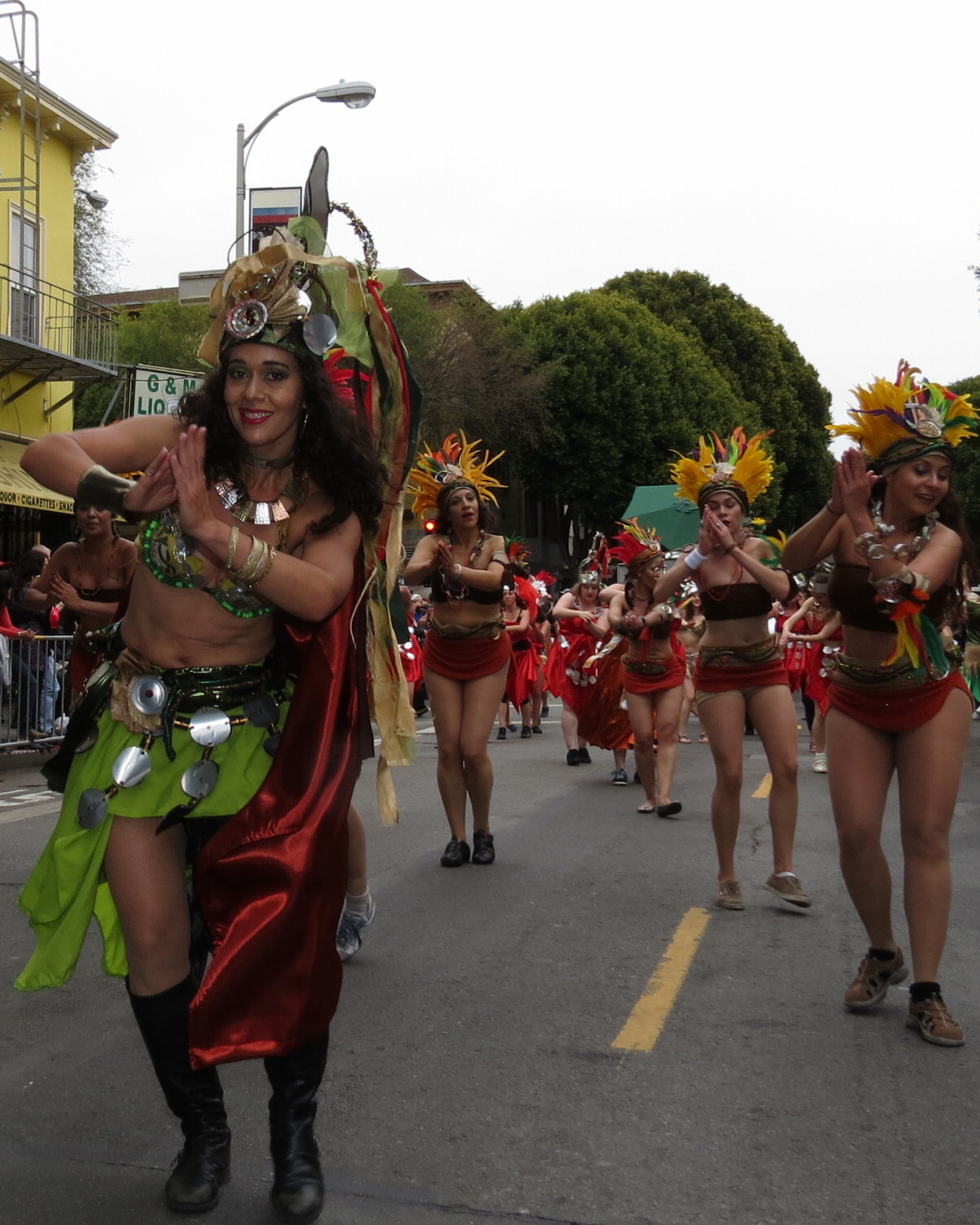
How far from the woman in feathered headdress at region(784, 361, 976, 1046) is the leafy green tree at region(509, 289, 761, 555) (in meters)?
39.6

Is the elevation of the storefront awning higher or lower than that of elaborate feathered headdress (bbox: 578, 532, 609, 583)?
higher

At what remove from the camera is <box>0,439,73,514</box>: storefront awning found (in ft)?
67.0

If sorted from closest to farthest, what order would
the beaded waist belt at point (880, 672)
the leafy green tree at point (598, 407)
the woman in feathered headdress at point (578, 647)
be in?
the beaded waist belt at point (880, 672), the woman in feathered headdress at point (578, 647), the leafy green tree at point (598, 407)

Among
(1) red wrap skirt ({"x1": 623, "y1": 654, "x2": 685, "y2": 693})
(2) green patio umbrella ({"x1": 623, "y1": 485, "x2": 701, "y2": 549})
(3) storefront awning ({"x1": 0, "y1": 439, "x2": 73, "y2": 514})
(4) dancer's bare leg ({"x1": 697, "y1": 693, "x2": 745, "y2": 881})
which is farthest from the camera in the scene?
(3) storefront awning ({"x1": 0, "y1": 439, "x2": 73, "y2": 514})

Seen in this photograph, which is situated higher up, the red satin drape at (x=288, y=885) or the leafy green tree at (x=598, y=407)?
the leafy green tree at (x=598, y=407)

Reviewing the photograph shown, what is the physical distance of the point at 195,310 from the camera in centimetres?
4122

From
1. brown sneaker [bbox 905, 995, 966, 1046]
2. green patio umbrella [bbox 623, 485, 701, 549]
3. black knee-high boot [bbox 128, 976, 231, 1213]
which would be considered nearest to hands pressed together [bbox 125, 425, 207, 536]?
black knee-high boot [bbox 128, 976, 231, 1213]

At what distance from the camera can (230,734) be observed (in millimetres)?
3352

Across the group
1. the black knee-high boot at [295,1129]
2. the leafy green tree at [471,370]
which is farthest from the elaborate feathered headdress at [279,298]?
the leafy green tree at [471,370]

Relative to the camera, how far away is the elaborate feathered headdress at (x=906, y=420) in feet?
15.7

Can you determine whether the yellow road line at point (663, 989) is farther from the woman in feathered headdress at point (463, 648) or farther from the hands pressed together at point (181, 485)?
the hands pressed together at point (181, 485)

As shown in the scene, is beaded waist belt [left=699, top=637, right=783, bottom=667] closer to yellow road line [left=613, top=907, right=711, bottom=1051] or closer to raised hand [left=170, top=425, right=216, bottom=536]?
yellow road line [left=613, top=907, right=711, bottom=1051]

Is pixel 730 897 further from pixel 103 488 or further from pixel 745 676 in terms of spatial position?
pixel 103 488

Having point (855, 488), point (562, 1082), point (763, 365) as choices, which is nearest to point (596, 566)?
point (855, 488)
